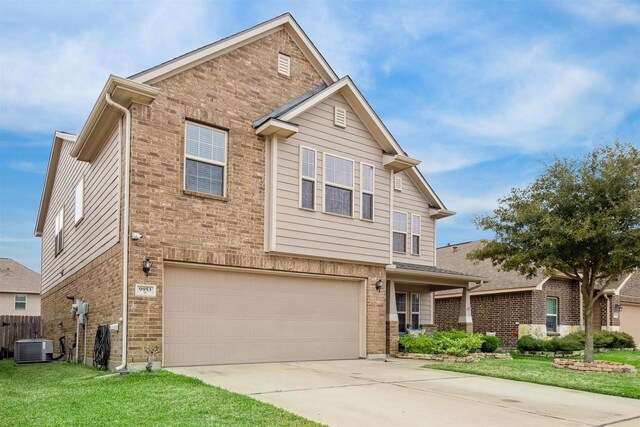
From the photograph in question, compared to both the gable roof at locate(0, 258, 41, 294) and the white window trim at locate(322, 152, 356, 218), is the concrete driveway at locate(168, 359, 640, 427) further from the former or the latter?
the gable roof at locate(0, 258, 41, 294)

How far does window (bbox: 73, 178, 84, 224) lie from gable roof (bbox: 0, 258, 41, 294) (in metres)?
26.0

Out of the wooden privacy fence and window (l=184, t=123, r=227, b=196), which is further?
the wooden privacy fence

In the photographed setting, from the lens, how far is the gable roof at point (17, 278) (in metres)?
38.2

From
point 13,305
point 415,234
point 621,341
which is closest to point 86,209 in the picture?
point 415,234

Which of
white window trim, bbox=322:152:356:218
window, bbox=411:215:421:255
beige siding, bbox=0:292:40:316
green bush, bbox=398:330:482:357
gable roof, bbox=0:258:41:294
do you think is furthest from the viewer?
gable roof, bbox=0:258:41:294

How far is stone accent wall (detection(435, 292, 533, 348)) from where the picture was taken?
922 inches

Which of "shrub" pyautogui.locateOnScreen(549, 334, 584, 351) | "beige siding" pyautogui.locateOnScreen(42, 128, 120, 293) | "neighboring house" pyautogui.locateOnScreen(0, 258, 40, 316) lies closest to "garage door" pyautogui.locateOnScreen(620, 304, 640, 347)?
"shrub" pyautogui.locateOnScreen(549, 334, 584, 351)

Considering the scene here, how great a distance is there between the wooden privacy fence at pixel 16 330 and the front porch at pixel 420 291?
14.3m

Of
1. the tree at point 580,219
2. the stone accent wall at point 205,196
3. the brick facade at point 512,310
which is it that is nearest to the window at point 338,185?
the stone accent wall at point 205,196

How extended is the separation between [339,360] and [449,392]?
532 cm

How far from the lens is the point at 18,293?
38.2m

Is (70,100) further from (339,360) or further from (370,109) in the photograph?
(339,360)

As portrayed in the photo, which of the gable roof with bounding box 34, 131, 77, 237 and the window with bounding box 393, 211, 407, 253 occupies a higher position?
the gable roof with bounding box 34, 131, 77, 237

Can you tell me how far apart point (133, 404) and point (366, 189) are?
358 inches
